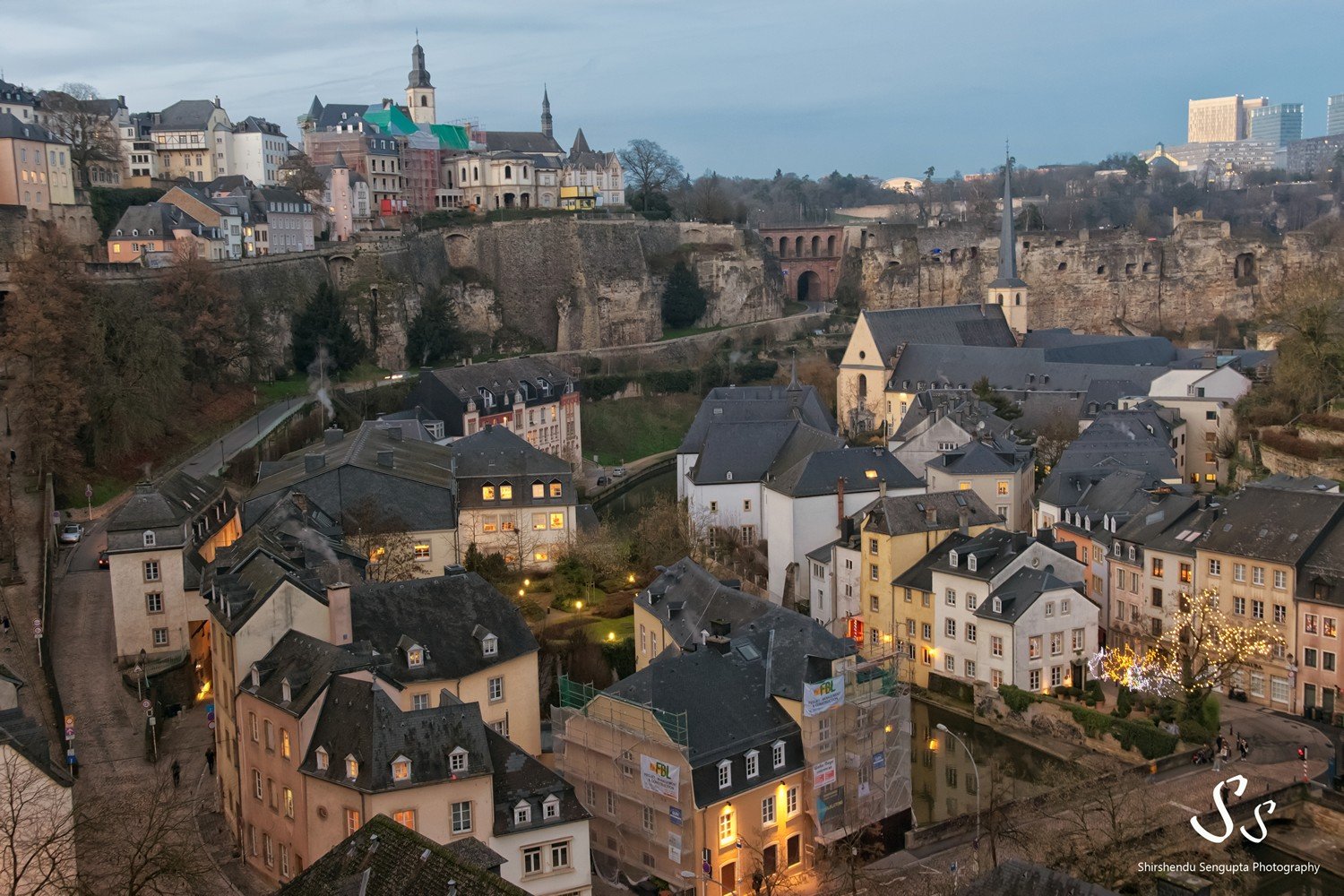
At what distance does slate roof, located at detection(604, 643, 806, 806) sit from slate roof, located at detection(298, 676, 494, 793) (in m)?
3.46

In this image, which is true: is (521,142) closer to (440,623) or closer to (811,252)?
(811,252)

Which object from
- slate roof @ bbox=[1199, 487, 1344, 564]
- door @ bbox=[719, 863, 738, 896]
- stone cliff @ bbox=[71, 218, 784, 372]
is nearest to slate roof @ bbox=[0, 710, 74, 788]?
door @ bbox=[719, 863, 738, 896]

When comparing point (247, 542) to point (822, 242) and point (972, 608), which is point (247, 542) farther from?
point (822, 242)

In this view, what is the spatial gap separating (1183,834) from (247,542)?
17917 millimetres

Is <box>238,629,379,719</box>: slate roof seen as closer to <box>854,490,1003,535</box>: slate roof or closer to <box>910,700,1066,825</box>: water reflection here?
<box>910,700,1066,825</box>: water reflection

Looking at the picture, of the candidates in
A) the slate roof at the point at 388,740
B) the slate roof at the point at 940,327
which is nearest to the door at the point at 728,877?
the slate roof at the point at 388,740

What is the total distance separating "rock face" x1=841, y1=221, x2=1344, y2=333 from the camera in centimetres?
7669

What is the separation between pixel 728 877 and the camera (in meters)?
22.3

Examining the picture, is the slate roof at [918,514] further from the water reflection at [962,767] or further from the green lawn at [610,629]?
the green lawn at [610,629]

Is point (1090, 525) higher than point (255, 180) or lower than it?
lower

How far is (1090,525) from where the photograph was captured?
34.9 m

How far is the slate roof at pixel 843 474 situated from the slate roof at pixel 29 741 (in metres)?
22.0

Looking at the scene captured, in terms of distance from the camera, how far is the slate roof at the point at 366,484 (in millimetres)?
33656

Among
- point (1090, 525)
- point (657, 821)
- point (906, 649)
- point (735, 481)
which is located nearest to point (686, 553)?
point (735, 481)
